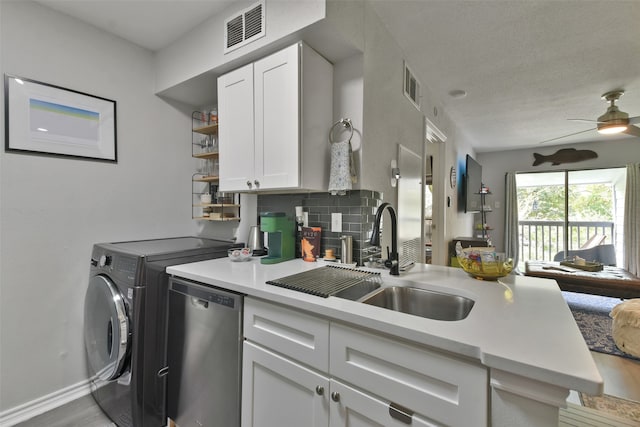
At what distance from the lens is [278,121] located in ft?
5.16

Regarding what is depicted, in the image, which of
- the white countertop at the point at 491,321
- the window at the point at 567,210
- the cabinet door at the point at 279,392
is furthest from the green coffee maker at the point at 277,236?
the window at the point at 567,210

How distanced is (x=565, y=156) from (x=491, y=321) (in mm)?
6166

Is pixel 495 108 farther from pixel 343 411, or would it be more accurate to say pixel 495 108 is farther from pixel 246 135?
pixel 343 411

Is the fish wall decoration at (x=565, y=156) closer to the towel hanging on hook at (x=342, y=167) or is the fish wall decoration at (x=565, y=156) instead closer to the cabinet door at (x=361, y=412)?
the towel hanging on hook at (x=342, y=167)

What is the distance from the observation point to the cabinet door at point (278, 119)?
1505mm

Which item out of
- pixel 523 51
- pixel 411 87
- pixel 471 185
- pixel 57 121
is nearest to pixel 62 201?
pixel 57 121

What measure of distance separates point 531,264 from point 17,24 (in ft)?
18.2

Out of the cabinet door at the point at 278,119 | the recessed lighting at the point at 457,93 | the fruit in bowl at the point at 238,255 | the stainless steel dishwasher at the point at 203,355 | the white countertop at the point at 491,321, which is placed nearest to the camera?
the white countertop at the point at 491,321

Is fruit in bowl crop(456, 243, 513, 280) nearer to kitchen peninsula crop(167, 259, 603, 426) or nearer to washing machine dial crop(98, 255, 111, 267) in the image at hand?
kitchen peninsula crop(167, 259, 603, 426)

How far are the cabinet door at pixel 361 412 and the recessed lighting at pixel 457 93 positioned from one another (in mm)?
3031

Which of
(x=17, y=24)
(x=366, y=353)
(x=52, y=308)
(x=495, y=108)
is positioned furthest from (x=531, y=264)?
(x=17, y=24)

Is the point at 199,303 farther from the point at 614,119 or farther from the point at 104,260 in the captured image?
the point at 614,119

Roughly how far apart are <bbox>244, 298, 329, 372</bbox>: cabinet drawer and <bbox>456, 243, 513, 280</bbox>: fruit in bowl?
81 centimetres

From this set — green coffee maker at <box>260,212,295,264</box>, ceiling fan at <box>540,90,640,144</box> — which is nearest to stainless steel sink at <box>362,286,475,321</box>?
green coffee maker at <box>260,212,295,264</box>
